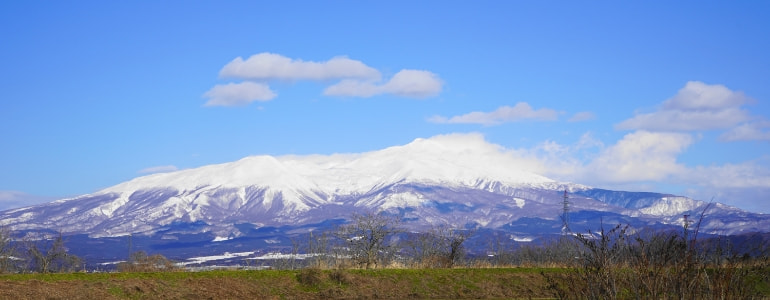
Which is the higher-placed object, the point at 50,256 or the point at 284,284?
the point at 50,256

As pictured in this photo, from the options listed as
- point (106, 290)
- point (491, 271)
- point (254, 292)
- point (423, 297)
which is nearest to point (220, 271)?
point (254, 292)

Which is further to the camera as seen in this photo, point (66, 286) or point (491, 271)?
point (491, 271)

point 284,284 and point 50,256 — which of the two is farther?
point 50,256

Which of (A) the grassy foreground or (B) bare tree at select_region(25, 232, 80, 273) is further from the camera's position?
(B) bare tree at select_region(25, 232, 80, 273)

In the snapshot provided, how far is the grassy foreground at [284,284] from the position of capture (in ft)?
116

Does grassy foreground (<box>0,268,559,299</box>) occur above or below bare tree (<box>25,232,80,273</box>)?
below

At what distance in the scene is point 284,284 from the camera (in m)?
42.0

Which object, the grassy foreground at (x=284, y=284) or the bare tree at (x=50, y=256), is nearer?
the grassy foreground at (x=284, y=284)

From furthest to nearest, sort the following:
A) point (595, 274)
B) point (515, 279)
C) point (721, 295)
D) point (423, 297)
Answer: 1. point (515, 279)
2. point (423, 297)
3. point (595, 274)
4. point (721, 295)

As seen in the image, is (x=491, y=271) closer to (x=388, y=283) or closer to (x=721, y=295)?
(x=388, y=283)

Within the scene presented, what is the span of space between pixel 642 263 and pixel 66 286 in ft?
94.0

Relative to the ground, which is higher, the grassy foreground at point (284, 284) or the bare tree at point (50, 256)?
the bare tree at point (50, 256)

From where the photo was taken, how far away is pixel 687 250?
13555 mm

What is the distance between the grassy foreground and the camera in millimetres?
35219
